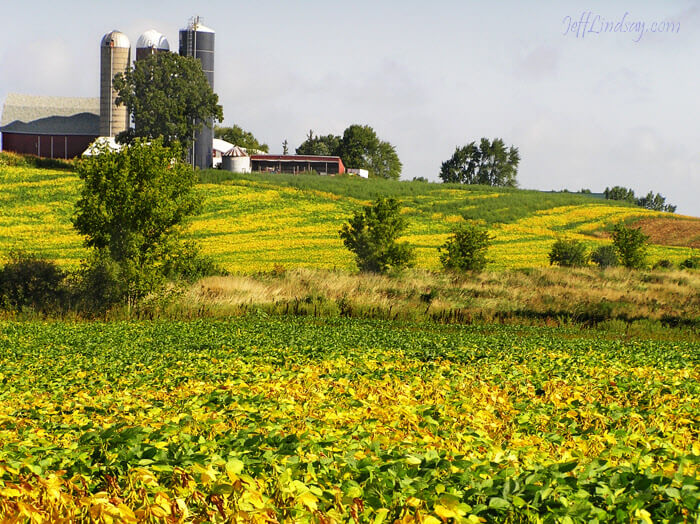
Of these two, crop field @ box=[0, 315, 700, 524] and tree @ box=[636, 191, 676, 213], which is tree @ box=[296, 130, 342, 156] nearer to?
tree @ box=[636, 191, 676, 213]

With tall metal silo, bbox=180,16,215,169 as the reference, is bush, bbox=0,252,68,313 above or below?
below

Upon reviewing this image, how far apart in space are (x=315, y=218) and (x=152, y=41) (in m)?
48.4

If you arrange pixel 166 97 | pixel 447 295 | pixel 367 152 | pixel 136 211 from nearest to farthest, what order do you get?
pixel 136 211
pixel 447 295
pixel 166 97
pixel 367 152

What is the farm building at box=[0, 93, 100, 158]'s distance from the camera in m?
103

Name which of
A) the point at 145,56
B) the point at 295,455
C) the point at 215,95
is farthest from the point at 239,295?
the point at 145,56

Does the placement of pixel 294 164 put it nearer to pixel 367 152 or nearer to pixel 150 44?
pixel 150 44

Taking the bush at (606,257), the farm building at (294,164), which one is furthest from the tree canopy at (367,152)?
the bush at (606,257)

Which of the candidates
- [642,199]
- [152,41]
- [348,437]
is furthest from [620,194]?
[348,437]

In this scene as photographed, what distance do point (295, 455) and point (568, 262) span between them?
50.1m

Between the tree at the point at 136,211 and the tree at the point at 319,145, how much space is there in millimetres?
138642

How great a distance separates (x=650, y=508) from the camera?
5379mm

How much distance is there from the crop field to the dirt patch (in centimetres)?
6463

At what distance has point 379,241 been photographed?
4509 centimetres

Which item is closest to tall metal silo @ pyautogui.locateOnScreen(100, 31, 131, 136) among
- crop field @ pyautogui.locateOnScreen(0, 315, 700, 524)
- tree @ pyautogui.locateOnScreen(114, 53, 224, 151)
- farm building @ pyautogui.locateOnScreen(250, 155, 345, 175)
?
tree @ pyautogui.locateOnScreen(114, 53, 224, 151)
